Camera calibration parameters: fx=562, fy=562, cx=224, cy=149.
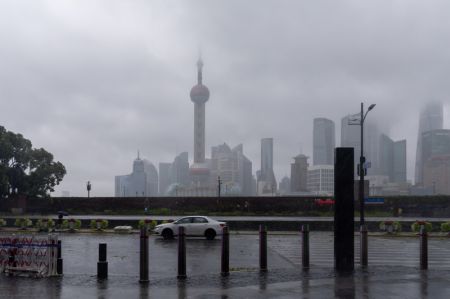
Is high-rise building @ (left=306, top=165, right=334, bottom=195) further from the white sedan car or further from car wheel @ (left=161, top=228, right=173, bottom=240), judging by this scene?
car wheel @ (left=161, top=228, right=173, bottom=240)

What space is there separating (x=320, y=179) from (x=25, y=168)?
2352 inches

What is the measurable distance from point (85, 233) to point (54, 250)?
2021 cm

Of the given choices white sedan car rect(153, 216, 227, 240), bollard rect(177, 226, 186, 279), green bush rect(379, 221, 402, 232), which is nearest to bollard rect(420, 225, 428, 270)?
bollard rect(177, 226, 186, 279)

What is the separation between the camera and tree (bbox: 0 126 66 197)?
63094 mm

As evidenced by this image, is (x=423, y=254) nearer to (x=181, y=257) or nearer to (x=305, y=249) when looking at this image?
(x=305, y=249)

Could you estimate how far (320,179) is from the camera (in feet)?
354

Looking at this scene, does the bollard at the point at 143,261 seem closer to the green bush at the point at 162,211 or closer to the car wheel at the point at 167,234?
the car wheel at the point at 167,234

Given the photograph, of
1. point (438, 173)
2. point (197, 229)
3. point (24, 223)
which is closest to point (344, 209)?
point (197, 229)

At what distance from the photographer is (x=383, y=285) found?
1244 centimetres

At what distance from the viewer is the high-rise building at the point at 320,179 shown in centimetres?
10088

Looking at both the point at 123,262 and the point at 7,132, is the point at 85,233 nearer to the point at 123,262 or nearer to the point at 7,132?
the point at 123,262

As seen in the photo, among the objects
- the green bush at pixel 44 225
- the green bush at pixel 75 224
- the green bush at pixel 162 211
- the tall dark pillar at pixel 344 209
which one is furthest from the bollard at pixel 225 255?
the green bush at pixel 162 211

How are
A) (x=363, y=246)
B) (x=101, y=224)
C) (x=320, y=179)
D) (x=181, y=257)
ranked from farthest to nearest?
(x=320, y=179)
(x=101, y=224)
(x=363, y=246)
(x=181, y=257)

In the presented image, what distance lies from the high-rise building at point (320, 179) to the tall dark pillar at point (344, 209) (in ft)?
270
